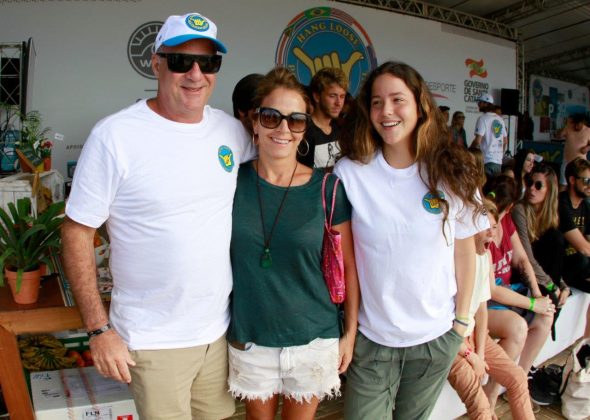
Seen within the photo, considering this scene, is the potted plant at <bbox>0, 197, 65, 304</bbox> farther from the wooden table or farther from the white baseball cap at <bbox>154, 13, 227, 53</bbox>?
the white baseball cap at <bbox>154, 13, 227, 53</bbox>

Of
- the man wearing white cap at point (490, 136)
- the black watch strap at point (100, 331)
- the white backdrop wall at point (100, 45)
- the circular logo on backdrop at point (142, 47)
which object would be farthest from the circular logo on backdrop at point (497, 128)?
the black watch strap at point (100, 331)

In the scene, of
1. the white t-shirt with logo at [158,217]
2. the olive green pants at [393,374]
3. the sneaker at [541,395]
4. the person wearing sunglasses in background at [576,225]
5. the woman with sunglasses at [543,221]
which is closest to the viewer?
the white t-shirt with logo at [158,217]

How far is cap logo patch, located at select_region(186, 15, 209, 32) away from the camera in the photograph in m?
1.49

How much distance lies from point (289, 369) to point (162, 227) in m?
0.65

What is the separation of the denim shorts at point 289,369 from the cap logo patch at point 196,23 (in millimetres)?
1079

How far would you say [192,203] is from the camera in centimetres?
147

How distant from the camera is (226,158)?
1.60 meters

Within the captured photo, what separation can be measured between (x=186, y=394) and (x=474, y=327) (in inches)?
57.8

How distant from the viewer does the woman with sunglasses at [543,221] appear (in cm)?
337

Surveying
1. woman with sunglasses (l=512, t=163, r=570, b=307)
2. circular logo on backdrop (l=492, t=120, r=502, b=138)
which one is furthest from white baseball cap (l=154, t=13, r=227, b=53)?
circular logo on backdrop (l=492, t=120, r=502, b=138)

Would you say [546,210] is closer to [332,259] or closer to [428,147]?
[428,147]

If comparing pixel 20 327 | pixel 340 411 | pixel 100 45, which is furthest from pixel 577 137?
pixel 100 45

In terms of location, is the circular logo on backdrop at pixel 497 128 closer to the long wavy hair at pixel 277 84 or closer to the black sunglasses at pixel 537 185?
the black sunglasses at pixel 537 185

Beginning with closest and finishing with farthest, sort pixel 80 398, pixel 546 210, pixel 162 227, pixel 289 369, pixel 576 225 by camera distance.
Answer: pixel 162 227, pixel 289 369, pixel 80 398, pixel 546 210, pixel 576 225
